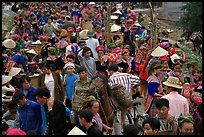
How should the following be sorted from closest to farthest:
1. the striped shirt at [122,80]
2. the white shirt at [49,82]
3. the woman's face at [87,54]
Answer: the striped shirt at [122,80]
the white shirt at [49,82]
the woman's face at [87,54]

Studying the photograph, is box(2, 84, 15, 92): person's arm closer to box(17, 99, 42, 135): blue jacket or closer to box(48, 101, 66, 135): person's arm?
box(17, 99, 42, 135): blue jacket

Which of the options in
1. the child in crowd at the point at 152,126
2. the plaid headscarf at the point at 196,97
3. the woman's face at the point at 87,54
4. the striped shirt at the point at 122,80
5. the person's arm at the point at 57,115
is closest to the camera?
the child in crowd at the point at 152,126

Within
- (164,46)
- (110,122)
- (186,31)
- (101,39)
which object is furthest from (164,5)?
(110,122)

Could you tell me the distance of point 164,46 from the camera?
39.0ft

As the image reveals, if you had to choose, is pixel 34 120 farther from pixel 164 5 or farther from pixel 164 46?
pixel 164 5

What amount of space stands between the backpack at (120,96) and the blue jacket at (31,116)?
5.29ft

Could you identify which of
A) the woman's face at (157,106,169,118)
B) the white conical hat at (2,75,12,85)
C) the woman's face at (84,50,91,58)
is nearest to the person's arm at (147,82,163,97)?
the woman's face at (157,106,169,118)

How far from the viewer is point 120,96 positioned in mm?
7691

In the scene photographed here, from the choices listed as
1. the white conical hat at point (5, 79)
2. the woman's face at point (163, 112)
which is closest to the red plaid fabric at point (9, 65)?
the white conical hat at point (5, 79)

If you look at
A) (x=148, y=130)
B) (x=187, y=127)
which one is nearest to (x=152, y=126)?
(x=148, y=130)

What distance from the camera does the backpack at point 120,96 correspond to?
7.68 metres

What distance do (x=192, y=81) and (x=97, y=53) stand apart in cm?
317

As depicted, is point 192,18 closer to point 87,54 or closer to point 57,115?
point 87,54

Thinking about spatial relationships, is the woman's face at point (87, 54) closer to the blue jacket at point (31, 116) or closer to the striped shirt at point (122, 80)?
the striped shirt at point (122, 80)
